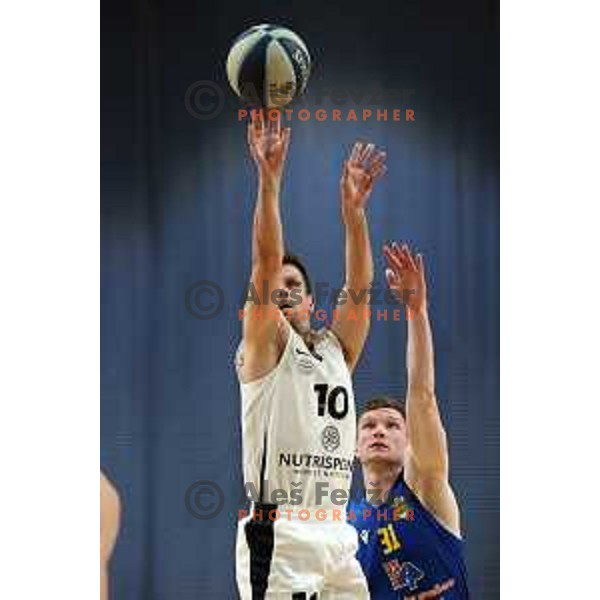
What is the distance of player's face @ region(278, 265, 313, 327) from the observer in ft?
12.4

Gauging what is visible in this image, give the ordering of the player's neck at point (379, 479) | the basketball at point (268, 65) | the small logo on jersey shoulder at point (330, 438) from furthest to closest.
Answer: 1. the player's neck at point (379, 479)
2. the small logo on jersey shoulder at point (330, 438)
3. the basketball at point (268, 65)

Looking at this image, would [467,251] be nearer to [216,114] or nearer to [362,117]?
[362,117]

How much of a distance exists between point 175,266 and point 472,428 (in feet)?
3.98

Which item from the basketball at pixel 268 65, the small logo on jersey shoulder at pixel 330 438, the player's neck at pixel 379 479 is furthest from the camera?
the player's neck at pixel 379 479

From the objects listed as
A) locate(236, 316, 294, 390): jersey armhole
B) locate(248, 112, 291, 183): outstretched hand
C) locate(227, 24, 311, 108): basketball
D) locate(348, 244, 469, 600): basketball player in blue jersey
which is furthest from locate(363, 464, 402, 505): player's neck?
locate(227, 24, 311, 108): basketball

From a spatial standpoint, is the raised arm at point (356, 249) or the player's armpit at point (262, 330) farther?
the raised arm at point (356, 249)

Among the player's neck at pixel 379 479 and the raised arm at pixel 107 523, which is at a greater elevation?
the player's neck at pixel 379 479

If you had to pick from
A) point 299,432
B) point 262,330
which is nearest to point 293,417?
point 299,432

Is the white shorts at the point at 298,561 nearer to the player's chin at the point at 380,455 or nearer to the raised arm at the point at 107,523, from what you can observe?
the player's chin at the point at 380,455

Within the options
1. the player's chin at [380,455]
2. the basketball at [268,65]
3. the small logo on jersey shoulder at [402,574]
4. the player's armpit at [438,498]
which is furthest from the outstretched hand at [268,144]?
the small logo on jersey shoulder at [402,574]

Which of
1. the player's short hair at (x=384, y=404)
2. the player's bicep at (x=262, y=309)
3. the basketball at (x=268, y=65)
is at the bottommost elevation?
the player's short hair at (x=384, y=404)

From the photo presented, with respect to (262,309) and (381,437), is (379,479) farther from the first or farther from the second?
(262,309)

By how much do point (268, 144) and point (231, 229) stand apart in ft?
1.09

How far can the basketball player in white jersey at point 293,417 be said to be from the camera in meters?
3.61
